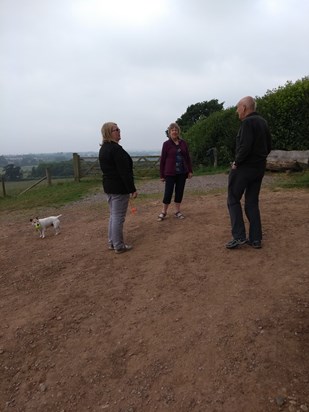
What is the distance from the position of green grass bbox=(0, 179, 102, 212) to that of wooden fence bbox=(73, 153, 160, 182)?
0.40 meters

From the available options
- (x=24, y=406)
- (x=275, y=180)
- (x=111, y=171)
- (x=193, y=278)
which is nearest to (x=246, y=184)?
(x=193, y=278)

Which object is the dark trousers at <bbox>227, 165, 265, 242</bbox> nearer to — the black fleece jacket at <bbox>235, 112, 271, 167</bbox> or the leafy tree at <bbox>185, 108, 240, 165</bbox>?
the black fleece jacket at <bbox>235, 112, 271, 167</bbox>

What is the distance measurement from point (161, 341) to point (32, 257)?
2.96 metres

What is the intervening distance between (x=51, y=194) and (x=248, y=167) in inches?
405

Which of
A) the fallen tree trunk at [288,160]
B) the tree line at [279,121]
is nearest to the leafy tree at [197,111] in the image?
the tree line at [279,121]

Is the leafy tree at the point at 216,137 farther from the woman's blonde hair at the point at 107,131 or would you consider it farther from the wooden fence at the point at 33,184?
the woman's blonde hair at the point at 107,131

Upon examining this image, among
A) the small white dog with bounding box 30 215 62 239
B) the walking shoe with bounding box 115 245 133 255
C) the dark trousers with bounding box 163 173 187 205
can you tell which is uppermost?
the dark trousers with bounding box 163 173 187 205

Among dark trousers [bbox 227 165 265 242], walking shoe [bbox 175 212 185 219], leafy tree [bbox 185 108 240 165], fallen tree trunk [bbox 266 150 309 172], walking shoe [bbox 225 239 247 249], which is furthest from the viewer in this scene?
leafy tree [bbox 185 108 240 165]

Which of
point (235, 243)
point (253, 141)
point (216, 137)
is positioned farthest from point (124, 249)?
point (216, 137)

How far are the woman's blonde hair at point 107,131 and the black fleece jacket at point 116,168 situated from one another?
6cm

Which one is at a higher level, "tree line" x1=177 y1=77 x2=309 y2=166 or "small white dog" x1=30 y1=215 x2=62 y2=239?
"tree line" x1=177 y1=77 x2=309 y2=166

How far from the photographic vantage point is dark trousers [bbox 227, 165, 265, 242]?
4.18m

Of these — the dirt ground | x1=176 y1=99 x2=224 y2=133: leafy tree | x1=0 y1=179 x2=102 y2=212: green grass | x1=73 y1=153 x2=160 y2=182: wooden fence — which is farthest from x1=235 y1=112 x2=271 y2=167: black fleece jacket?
x1=176 y1=99 x2=224 y2=133: leafy tree

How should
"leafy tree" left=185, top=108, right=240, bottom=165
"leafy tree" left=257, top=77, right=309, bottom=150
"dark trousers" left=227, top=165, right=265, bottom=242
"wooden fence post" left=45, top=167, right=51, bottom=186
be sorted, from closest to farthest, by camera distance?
"dark trousers" left=227, top=165, right=265, bottom=242, "leafy tree" left=257, top=77, right=309, bottom=150, "leafy tree" left=185, top=108, right=240, bottom=165, "wooden fence post" left=45, top=167, right=51, bottom=186
